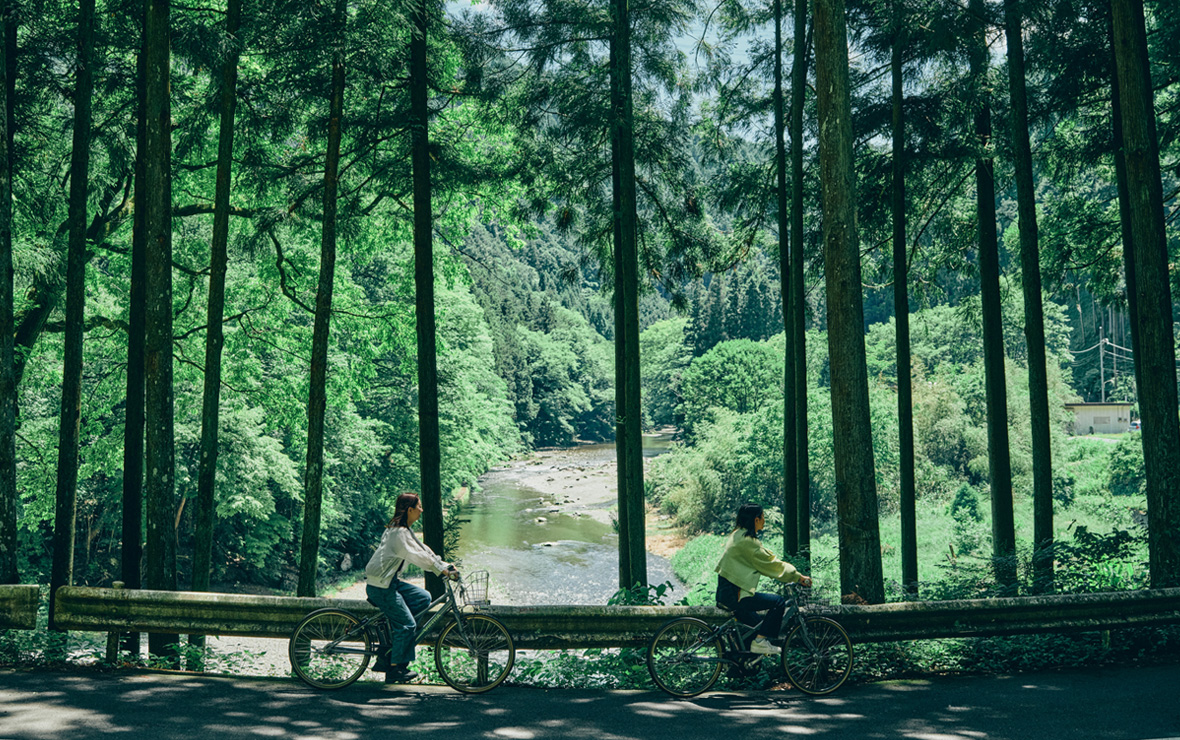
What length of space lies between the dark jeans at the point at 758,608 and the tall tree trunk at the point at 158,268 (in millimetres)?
5586

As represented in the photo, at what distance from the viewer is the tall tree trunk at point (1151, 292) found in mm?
7691

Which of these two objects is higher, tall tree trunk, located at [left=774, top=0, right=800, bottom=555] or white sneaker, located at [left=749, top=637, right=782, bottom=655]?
tall tree trunk, located at [left=774, top=0, right=800, bottom=555]

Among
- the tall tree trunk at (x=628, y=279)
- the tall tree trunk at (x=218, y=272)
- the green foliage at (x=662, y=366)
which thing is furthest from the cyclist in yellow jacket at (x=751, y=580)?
the green foliage at (x=662, y=366)

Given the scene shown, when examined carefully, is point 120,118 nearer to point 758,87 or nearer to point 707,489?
point 758,87

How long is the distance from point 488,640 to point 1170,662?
5836mm

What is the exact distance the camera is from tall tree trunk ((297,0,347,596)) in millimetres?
9375

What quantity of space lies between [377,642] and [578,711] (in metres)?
1.83

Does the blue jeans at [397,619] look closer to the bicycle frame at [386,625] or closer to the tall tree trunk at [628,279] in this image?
the bicycle frame at [386,625]

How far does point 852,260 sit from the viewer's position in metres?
7.32

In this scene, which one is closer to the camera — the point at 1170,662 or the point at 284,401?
the point at 1170,662

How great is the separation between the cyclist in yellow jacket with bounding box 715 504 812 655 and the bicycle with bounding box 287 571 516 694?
1.83m

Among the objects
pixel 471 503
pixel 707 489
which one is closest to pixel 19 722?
pixel 707 489

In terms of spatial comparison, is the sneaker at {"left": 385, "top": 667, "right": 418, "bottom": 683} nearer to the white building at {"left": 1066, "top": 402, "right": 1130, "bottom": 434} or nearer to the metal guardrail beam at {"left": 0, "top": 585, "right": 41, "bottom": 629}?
the metal guardrail beam at {"left": 0, "top": 585, "right": 41, "bottom": 629}

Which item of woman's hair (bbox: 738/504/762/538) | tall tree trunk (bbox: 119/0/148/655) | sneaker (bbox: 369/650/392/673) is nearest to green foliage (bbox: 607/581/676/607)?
woman's hair (bbox: 738/504/762/538)
